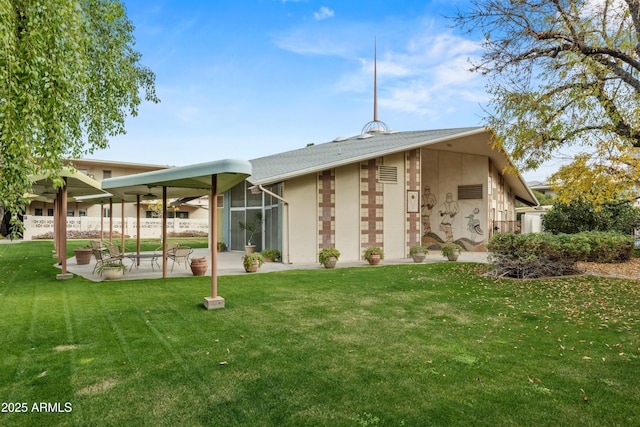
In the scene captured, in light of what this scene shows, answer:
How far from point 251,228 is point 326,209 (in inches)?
161

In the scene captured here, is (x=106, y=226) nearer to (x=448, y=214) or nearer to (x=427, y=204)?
(x=427, y=204)

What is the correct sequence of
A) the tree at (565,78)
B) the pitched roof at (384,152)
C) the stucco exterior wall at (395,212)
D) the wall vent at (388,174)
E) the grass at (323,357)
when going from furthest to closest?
1. the stucco exterior wall at (395,212)
2. the wall vent at (388,174)
3. the pitched roof at (384,152)
4. the tree at (565,78)
5. the grass at (323,357)

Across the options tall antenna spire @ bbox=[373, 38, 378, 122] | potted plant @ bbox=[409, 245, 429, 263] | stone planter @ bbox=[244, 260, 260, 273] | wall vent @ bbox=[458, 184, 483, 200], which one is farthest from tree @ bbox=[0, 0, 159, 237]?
tall antenna spire @ bbox=[373, 38, 378, 122]

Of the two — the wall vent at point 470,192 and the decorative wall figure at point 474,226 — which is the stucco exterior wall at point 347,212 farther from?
the decorative wall figure at point 474,226

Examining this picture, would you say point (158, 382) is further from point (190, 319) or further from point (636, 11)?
point (636, 11)

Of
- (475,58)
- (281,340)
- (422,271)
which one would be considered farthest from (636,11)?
(422,271)

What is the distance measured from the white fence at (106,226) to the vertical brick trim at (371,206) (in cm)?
2063

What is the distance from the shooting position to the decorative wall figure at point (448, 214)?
19.9 m

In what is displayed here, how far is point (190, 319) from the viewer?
5.89 m

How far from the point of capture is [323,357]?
14.2 feet

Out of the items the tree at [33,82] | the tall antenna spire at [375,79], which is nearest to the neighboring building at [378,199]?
the tree at [33,82]

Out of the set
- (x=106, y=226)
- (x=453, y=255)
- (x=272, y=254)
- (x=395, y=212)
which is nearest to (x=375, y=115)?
(x=395, y=212)

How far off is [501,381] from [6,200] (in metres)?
5.04

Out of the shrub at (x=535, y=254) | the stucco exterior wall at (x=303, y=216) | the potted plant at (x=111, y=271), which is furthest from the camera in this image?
the stucco exterior wall at (x=303, y=216)
